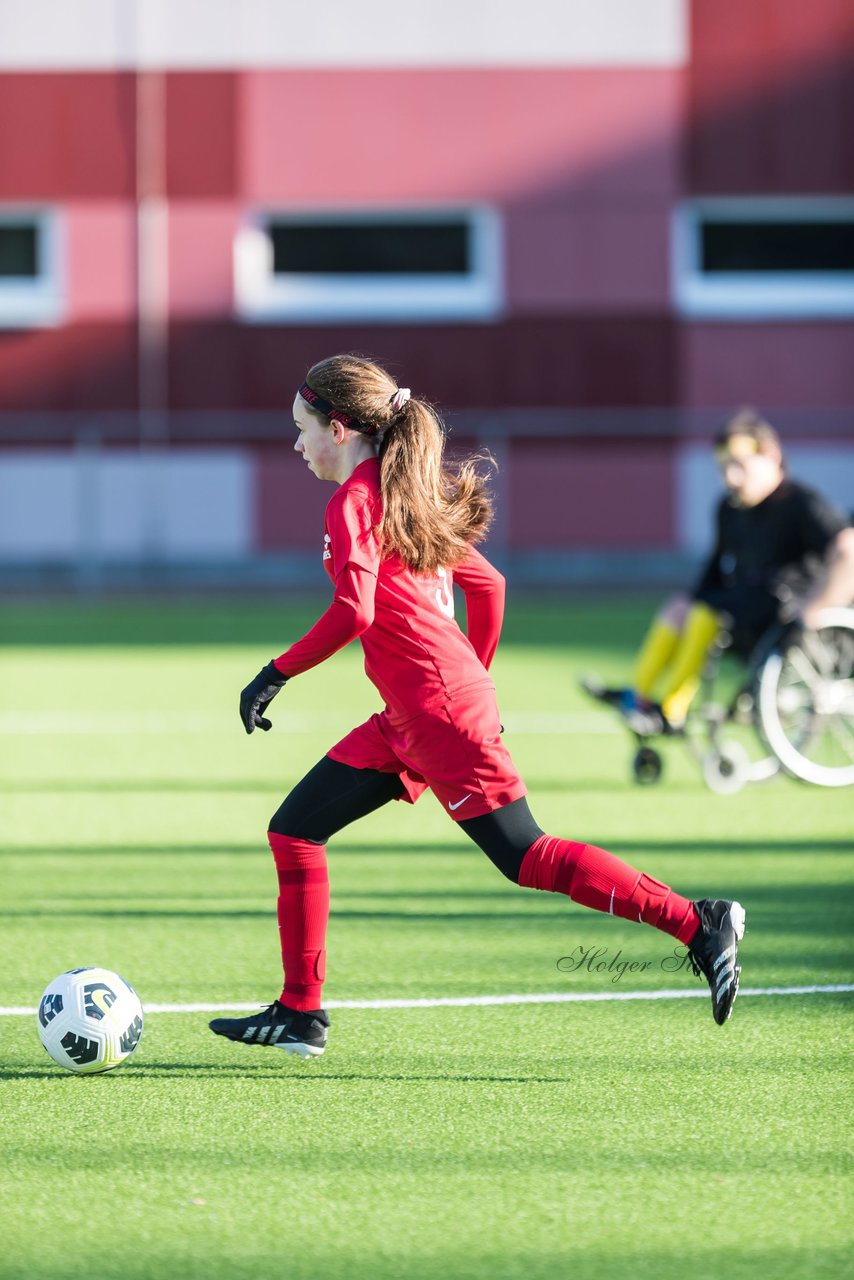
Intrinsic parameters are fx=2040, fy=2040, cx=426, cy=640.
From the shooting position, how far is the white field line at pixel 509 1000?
5180 millimetres

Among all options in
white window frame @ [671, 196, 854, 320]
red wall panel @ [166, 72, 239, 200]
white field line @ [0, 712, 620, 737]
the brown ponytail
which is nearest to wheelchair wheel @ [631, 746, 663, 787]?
white field line @ [0, 712, 620, 737]

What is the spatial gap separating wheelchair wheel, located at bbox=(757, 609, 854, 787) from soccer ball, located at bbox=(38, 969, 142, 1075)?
446 centimetres

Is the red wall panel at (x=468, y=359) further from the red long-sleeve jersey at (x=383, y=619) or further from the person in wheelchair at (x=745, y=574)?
the red long-sleeve jersey at (x=383, y=619)

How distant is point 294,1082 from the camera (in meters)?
4.53

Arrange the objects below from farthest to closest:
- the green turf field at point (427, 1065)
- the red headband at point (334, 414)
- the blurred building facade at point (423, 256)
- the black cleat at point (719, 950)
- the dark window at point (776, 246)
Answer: the dark window at point (776, 246) → the blurred building facade at point (423, 256) → the red headband at point (334, 414) → the black cleat at point (719, 950) → the green turf field at point (427, 1065)

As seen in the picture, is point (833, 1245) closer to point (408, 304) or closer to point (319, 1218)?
point (319, 1218)

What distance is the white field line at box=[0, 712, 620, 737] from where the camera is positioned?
36.2 feet

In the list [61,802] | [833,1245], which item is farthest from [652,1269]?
[61,802]

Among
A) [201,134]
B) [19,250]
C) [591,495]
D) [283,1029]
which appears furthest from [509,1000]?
[19,250]

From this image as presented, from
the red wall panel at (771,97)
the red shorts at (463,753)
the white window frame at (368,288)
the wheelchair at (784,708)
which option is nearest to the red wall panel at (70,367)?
the white window frame at (368,288)

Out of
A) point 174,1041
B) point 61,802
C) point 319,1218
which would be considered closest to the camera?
point 319,1218

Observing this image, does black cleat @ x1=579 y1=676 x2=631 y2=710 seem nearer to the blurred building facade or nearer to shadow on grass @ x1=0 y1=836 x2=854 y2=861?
shadow on grass @ x1=0 y1=836 x2=854 y2=861

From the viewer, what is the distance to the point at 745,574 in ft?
28.9

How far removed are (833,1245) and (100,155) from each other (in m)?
19.3
